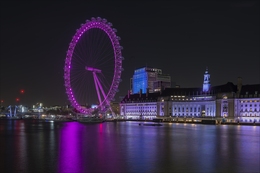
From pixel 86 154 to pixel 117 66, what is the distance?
164 feet

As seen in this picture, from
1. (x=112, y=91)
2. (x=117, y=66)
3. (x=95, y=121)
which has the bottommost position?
(x=95, y=121)

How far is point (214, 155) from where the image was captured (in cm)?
3183

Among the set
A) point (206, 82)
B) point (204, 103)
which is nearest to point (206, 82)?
point (206, 82)

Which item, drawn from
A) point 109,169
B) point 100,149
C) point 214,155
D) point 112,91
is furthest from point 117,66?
point 109,169

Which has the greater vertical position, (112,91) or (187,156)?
(112,91)

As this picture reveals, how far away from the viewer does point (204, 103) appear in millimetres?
132750

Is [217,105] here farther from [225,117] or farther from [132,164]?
[132,164]

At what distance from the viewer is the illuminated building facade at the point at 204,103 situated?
114 metres

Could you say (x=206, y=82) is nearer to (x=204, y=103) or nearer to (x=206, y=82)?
(x=206, y=82)

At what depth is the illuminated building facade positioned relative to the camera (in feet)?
376

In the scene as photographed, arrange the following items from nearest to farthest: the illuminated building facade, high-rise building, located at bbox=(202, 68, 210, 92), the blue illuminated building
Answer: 1. the illuminated building facade
2. high-rise building, located at bbox=(202, 68, 210, 92)
3. the blue illuminated building

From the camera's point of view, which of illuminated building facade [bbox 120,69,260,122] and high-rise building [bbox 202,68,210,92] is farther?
high-rise building [bbox 202,68,210,92]

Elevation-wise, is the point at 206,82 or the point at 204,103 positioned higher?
the point at 206,82

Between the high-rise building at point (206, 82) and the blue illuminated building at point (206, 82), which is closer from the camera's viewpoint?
the high-rise building at point (206, 82)
